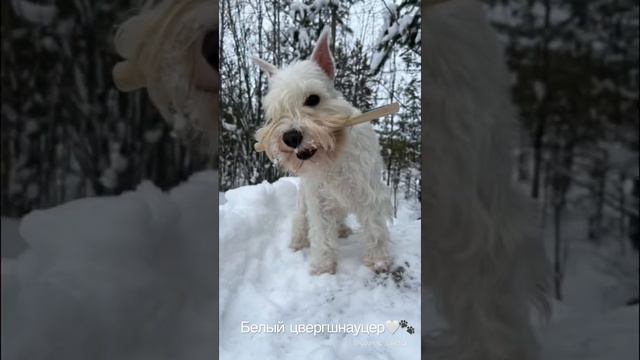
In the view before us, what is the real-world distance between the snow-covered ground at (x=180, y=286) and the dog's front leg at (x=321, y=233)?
0.06ft

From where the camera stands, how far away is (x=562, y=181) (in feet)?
2.22

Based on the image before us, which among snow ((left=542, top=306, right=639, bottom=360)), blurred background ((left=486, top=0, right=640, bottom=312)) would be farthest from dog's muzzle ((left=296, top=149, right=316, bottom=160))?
snow ((left=542, top=306, right=639, bottom=360))

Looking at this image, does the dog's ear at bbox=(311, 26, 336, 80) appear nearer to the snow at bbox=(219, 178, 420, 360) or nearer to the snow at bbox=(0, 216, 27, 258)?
the snow at bbox=(219, 178, 420, 360)

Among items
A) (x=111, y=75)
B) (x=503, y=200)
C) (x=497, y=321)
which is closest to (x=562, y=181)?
(x=503, y=200)

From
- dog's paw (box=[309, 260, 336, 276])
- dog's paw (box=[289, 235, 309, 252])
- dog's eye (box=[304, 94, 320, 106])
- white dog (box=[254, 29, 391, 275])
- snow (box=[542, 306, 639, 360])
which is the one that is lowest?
snow (box=[542, 306, 639, 360])

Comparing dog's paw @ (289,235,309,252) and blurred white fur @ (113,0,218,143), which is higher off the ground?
blurred white fur @ (113,0,218,143)

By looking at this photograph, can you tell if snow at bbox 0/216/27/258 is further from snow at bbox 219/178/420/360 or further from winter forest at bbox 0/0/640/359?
snow at bbox 219/178/420/360

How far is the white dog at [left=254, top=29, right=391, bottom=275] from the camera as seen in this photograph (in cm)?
69

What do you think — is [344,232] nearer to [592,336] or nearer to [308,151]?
[308,151]

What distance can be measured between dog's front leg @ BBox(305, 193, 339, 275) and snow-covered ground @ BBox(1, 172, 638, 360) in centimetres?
2

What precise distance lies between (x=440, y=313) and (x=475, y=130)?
0.26 m

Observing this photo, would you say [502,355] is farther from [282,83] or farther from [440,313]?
[282,83]

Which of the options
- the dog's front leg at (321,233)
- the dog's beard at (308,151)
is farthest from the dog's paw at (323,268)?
the dog's beard at (308,151)

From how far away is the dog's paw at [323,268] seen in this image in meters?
0.72
